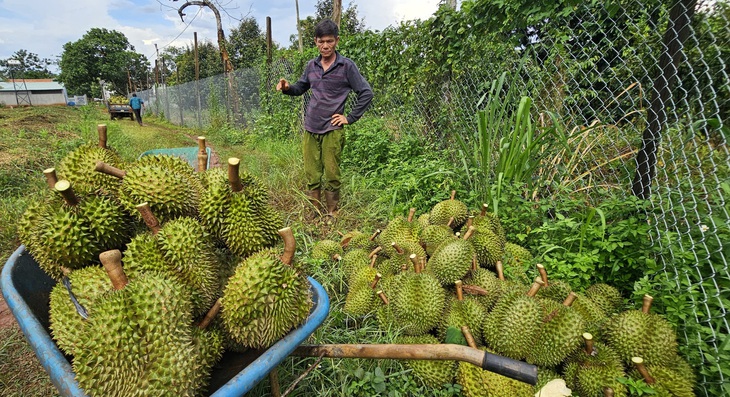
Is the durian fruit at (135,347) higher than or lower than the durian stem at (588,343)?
higher

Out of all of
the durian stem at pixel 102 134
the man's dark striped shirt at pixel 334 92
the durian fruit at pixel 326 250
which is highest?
the man's dark striped shirt at pixel 334 92

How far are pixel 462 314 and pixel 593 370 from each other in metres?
0.61

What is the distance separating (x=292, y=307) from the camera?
1.25 metres

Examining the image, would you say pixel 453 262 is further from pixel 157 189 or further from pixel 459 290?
pixel 157 189

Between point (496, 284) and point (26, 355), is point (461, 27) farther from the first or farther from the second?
point (26, 355)

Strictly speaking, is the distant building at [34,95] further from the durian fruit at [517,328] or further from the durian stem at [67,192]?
the durian fruit at [517,328]

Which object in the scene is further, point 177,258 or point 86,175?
point 86,175

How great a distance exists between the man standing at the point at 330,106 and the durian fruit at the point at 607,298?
2.56 metres

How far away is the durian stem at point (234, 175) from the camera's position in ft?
4.31

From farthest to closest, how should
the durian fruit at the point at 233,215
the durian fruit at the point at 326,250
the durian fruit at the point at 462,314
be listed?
1. the durian fruit at the point at 326,250
2. the durian fruit at the point at 462,314
3. the durian fruit at the point at 233,215

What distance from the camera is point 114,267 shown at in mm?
1072

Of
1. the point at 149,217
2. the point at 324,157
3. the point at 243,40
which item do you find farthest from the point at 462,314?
the point at 243,40

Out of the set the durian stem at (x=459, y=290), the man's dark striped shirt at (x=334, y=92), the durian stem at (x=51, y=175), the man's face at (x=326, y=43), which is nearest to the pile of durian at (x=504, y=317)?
the durian stem at (x=459, y=290)

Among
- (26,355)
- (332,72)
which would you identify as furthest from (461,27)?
(26,355)
